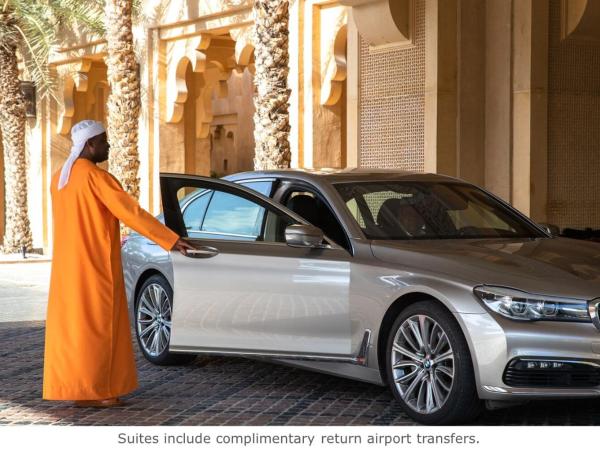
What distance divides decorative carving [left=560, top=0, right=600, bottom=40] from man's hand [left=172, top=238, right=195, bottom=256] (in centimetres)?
816

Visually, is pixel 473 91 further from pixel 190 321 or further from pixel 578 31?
pixel 190 321

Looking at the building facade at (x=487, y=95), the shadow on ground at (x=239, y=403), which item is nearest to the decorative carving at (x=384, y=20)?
the building facade at (x=487, y=95)

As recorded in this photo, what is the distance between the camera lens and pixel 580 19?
14234mm

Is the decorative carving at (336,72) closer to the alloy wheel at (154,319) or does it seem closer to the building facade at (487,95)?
the building facade at (487,95)

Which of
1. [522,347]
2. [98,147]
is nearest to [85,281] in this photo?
[98,147]

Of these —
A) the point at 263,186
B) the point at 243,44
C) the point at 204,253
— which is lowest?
the point at 204,253

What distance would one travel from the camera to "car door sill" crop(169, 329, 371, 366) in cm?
716

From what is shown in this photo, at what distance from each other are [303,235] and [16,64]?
67.4 ft

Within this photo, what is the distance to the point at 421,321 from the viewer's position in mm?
6770

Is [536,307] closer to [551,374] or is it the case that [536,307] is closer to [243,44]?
[551,374]

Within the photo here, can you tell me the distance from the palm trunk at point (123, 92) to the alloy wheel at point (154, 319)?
13174mm

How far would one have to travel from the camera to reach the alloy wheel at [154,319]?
916cm

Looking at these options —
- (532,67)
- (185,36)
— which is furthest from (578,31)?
(185,36)

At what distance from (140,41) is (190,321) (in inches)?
680
